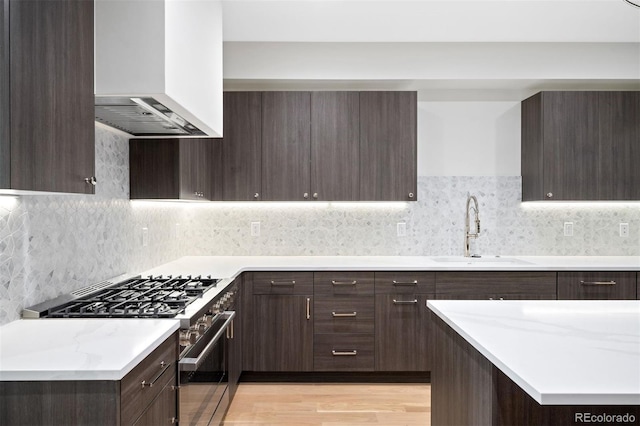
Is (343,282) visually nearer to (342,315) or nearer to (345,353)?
(342,315)

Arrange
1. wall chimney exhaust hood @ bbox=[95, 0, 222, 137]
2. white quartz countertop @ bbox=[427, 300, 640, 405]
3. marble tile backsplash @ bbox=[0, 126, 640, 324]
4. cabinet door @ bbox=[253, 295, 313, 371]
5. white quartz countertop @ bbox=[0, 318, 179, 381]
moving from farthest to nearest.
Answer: marble tile backsplash @ bbox=[0, 126, 640, 324]
cabinet door @ bbox=[253, 295, 313, 371]
wall chimney exhaust hood @ bbox=[95, 0, 222, 137]
white quartz countertop @ bbox=[0, 318, 179, 381]
white quartz countertop @ bbox=[427, 300, 640, 405]

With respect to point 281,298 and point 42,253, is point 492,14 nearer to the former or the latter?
point 281,298

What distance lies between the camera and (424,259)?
12.5 feet

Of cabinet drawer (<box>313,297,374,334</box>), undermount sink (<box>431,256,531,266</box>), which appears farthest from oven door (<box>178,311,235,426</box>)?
undermount sink (<box>431,256,531,266</box>)

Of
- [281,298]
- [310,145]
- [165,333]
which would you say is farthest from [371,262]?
[165,333]

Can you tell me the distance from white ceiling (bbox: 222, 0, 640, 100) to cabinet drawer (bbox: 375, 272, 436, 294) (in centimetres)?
159

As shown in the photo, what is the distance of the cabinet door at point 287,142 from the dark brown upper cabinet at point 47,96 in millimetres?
2063

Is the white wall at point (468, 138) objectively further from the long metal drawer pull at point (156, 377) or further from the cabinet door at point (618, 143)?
the long metal drawer pull at point (156, 377)

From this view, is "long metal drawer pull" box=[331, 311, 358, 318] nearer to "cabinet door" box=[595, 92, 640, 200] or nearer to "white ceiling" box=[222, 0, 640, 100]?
"white ceiling" box=[222, 0, 640, 100]

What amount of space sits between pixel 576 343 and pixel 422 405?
6.36 feet

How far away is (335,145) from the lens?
3672 millimetres

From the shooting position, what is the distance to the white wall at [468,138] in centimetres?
403

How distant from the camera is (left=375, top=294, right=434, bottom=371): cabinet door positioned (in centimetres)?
339

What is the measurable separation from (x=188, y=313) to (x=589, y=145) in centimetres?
333
